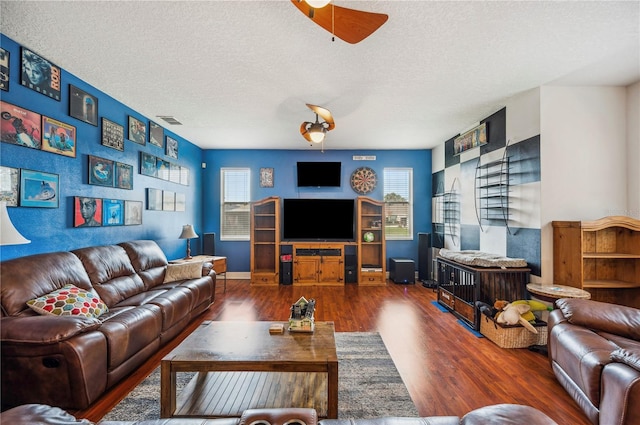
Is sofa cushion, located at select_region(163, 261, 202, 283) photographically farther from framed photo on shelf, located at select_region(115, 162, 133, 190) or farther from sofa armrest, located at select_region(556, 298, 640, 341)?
sofa armrest, located at select_region(556, 298, 640, 341)

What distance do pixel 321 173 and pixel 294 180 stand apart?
0.62 m

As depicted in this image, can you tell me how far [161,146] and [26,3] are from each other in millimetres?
2796

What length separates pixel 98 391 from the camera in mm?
2039

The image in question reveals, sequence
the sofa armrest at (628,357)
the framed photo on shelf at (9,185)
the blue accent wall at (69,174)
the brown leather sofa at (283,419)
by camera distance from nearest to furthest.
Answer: the brown leather sofa at (283,419) → the sofa armrest at (628,357) → the framed photo on shelf at (9,185) → the blue accent wall at (69,174)

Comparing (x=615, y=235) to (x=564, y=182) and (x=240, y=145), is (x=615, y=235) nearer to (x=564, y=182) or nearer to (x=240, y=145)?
(x=564, y=182)

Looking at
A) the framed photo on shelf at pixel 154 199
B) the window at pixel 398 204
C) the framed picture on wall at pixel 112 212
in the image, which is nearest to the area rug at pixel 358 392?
the framed picture on wall at pixel 112 212

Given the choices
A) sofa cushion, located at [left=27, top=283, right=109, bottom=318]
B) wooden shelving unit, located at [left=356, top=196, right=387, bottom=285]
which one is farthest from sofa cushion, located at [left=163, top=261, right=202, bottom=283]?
wooden shelving unit, located at [left=356, top=196, right=387, bottom=285]

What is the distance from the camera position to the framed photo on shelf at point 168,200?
4.76m

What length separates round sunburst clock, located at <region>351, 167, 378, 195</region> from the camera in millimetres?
6273

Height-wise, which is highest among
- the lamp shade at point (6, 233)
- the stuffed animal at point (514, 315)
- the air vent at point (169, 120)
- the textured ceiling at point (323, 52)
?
the air vent at point (169, 120)

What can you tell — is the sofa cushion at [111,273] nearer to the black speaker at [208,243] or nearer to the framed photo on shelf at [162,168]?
the framed photo on shelf at [162,168]

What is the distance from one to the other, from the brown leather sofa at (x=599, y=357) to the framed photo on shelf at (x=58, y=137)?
15.4ft

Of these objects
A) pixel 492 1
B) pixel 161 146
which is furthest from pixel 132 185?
pixel 492 1

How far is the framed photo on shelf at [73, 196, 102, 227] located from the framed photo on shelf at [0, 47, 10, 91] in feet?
3.74
